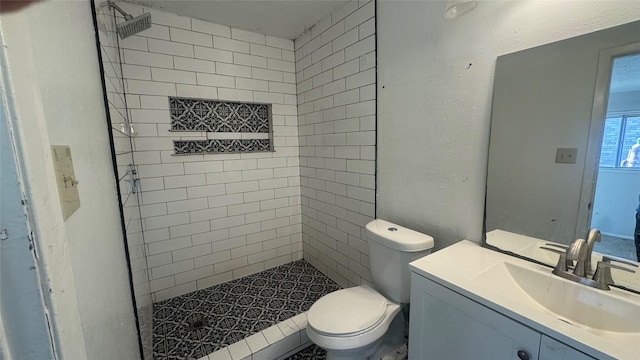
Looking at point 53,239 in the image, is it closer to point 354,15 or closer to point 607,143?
point 607,143

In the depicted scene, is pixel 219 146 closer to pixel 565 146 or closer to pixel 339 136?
pixel 339 136

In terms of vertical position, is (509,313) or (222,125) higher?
(222,125)

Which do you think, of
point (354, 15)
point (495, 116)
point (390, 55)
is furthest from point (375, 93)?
point (495, 116)

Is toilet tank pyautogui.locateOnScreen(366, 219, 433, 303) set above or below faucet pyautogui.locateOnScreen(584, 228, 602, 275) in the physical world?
below

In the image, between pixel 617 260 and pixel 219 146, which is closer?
pixel 617 260

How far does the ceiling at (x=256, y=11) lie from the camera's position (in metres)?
1.89

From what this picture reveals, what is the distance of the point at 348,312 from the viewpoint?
1373mm

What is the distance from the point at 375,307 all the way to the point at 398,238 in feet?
1.28

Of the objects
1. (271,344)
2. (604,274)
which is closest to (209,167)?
(271,344)

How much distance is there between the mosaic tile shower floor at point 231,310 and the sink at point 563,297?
1.22 m

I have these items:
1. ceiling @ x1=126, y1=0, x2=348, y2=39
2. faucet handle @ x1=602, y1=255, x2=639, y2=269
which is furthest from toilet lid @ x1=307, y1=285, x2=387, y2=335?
ceiling @ x1=126, y1=0, x2=348, y2=39

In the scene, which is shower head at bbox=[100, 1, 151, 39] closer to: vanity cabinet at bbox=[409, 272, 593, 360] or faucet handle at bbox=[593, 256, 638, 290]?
vanity cabinet at bbox=[409, 272, 593, 360]

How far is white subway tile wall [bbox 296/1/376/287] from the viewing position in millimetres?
1871

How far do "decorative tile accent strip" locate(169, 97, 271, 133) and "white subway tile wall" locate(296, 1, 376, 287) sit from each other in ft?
1.35
